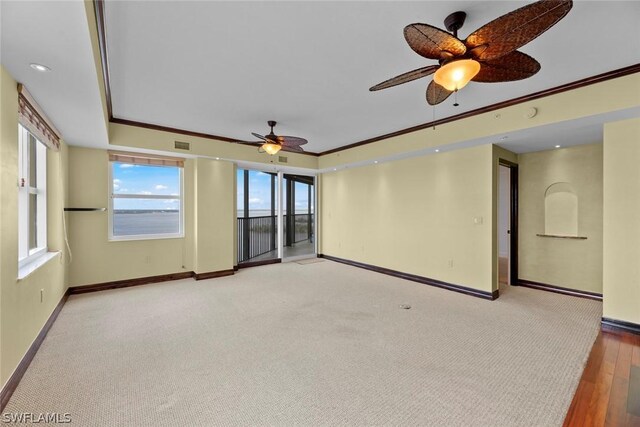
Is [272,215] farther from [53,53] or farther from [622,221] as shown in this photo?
[622,221]

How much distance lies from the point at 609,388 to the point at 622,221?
190cm

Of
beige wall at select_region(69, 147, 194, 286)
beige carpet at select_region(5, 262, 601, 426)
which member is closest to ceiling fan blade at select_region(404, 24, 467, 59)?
beige carpet at select_region(5, 262, 601, 426)

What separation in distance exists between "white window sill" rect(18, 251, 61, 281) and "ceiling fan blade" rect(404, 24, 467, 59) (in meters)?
3.51

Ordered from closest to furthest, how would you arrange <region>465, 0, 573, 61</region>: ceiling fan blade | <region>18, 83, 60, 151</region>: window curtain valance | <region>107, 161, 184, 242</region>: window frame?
1. <region>465, 0, 573, 61</region>: ceiling fan blade
2. <region>18, 83, 60, 151</region>: window curtain valance
3. <region>107, 161, 184, 242</region>: window frame

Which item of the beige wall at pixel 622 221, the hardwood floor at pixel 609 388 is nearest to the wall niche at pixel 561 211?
the beige wall at pixel 622 221

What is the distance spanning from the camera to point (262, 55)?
101 inches

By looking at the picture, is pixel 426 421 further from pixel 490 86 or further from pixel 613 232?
pixel 490 86

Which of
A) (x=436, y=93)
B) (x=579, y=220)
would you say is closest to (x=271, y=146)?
(x=436, y=93)

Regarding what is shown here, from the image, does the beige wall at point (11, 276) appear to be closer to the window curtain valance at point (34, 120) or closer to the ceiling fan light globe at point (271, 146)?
the window curtain valance at point (34, 120)

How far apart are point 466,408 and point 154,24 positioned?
3.53 metres

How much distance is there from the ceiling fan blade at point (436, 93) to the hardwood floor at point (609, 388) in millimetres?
2504

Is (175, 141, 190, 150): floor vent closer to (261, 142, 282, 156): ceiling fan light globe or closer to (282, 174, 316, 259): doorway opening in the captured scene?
(261, 142, 282, 156): ceiling fan light globe

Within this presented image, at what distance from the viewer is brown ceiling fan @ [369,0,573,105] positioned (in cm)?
155

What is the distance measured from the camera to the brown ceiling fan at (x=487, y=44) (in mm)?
1546
